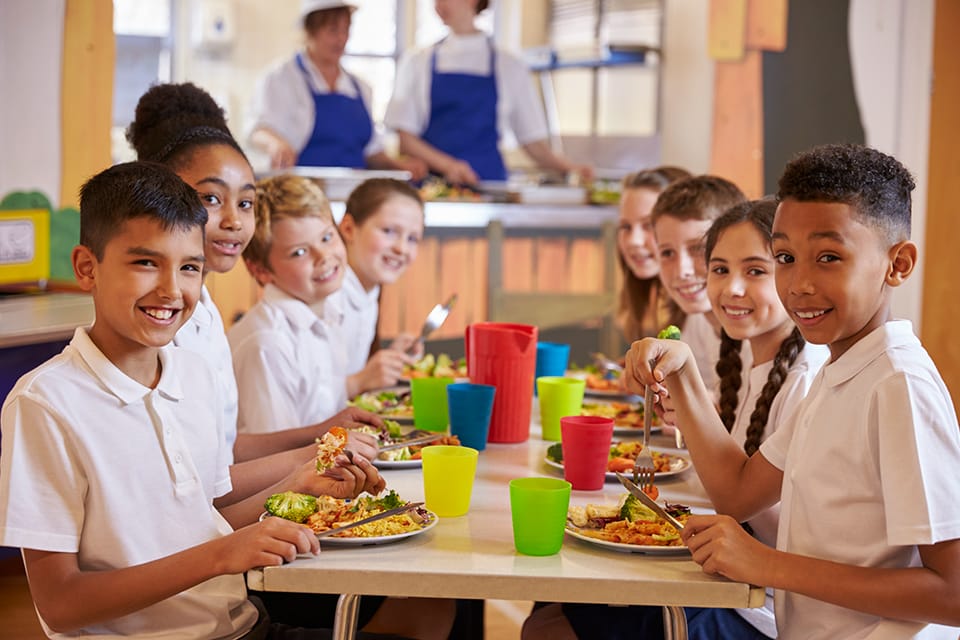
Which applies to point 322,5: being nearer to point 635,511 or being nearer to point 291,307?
point 291,307

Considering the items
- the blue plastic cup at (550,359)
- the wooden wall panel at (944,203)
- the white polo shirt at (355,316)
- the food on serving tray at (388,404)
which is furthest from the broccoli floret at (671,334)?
the wooden wall panel at (944,203)

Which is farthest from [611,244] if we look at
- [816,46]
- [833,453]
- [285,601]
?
[833,453]

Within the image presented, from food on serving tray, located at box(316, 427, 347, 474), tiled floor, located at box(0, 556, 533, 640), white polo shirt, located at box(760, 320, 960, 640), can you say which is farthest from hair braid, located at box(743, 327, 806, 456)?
tiled floor, located at box(0, 556, 533, 640)

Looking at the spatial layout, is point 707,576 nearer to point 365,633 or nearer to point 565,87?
point 365,633

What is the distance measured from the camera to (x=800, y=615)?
1.43 m

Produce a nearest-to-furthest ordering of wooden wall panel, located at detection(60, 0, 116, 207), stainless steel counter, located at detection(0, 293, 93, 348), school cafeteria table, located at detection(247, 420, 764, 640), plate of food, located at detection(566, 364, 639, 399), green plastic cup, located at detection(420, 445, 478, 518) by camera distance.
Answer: school cafeteria table, located at detection(247, 420, 764, 640) → green plastic cup, located at detection(420, 445, 478, 518) → plate of food, located at detection(566, 364, 639, 399) → stainless steel counter, located at detection(0, 293, 93, 348) → wooden wall panel, located at detection(60, 0, 116, 207)

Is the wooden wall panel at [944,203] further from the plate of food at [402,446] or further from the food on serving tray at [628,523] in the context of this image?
the food on serving tray at [628,523]

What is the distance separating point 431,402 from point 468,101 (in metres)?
3.67

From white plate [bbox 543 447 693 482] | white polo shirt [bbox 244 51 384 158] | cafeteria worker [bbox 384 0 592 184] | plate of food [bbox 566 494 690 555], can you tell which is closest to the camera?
plate of food [bbox 566 494 690 555]

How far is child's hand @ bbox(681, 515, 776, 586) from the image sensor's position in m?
1.30

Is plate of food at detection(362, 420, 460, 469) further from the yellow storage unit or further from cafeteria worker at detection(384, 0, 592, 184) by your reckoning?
cafeteria worker at detection(384, 0, 592, 184)

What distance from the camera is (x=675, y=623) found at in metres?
1.41

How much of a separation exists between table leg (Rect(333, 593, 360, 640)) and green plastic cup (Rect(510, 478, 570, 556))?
0.22 m

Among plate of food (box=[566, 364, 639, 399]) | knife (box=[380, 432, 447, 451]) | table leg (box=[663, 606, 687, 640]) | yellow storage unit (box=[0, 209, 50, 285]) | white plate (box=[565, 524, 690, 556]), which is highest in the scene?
yellow storage unit (box=[0, 209, 50, 285])
